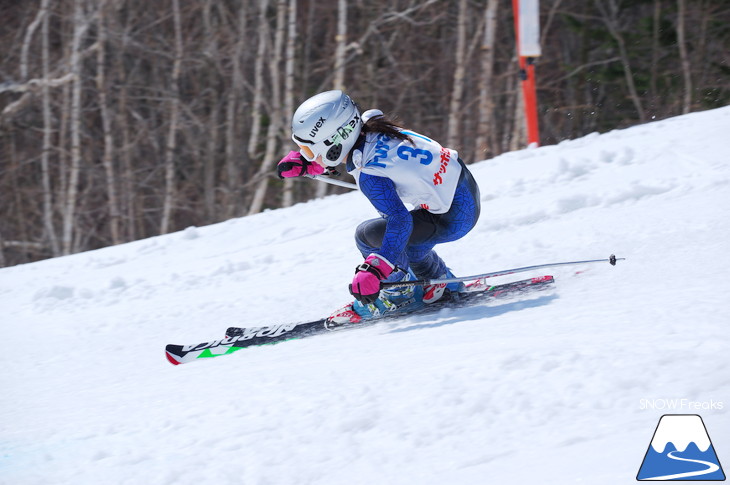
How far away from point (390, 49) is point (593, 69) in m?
3.74

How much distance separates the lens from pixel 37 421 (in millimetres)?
3496

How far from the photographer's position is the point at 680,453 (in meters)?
2.34

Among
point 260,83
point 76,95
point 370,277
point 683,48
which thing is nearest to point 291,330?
point 370,277

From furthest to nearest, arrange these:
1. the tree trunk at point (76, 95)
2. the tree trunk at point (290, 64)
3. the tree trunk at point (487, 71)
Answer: the tree trunk at point (76, 95)
the tree trunk at point (290, 64)
the tree trunk at point (487, 71)

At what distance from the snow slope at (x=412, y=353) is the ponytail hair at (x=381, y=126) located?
3.16 ft

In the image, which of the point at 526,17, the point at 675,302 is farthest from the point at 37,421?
the point at 526,17

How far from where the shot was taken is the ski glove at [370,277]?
3697 mm

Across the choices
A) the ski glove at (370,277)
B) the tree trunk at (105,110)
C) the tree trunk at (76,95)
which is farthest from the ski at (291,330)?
the tree trunk at (105,110)

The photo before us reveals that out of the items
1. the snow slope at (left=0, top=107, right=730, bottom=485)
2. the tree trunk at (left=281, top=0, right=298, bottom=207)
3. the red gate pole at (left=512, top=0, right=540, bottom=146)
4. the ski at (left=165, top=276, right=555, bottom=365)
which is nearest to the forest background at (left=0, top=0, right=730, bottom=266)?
the tree trunk at (left=281, top=0, right=298, bottom=207)

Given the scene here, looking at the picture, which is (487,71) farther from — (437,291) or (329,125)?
(329,125)

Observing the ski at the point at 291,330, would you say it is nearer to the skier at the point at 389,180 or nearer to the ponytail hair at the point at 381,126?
the skier at the point at 389,180

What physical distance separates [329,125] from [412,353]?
1197 mm

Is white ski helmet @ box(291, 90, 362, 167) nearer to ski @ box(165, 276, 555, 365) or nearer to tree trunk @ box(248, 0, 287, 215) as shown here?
ski @ box(165, 276, 555, 365)

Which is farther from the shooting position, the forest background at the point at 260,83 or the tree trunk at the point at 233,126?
the tree trunk at the point at 233,126
